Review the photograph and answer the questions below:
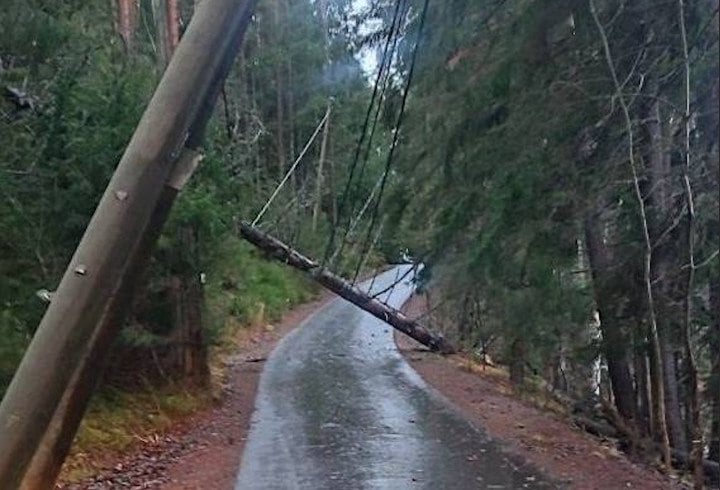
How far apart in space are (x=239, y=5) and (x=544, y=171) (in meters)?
7.83

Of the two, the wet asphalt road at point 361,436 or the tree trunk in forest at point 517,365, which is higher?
the tree trunk in forest at point 517,365

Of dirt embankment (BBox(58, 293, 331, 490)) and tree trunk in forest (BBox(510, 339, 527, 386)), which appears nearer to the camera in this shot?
dirt embankment (BBox(58, 293, 331, 490))

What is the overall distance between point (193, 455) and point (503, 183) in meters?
4.89

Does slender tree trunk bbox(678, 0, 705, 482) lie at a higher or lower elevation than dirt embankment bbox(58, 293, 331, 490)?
higher

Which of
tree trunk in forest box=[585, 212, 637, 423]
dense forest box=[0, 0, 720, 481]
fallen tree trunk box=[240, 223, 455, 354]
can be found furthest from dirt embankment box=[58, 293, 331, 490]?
fallen tree trunk box=[240, 223, 455, 354]

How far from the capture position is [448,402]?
14.7 m

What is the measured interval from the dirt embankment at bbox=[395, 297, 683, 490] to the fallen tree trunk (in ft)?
10.3

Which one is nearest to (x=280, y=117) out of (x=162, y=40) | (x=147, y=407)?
(x=162, y=40)

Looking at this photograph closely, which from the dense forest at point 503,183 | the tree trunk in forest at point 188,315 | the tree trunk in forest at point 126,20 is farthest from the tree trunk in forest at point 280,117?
the tree trunk in forest at point 188,315

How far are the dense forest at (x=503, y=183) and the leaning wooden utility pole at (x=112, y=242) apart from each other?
4.88 meters

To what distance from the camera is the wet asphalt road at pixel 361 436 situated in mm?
9023

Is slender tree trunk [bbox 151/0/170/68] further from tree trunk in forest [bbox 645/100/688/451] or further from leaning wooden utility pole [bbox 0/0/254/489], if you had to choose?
leaning wooden utility pole [bbox 0/0/254/489]

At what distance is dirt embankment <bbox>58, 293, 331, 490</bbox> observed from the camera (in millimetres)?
9094

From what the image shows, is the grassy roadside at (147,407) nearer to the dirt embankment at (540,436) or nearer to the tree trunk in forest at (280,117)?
the dirt embankment at (540,436)
